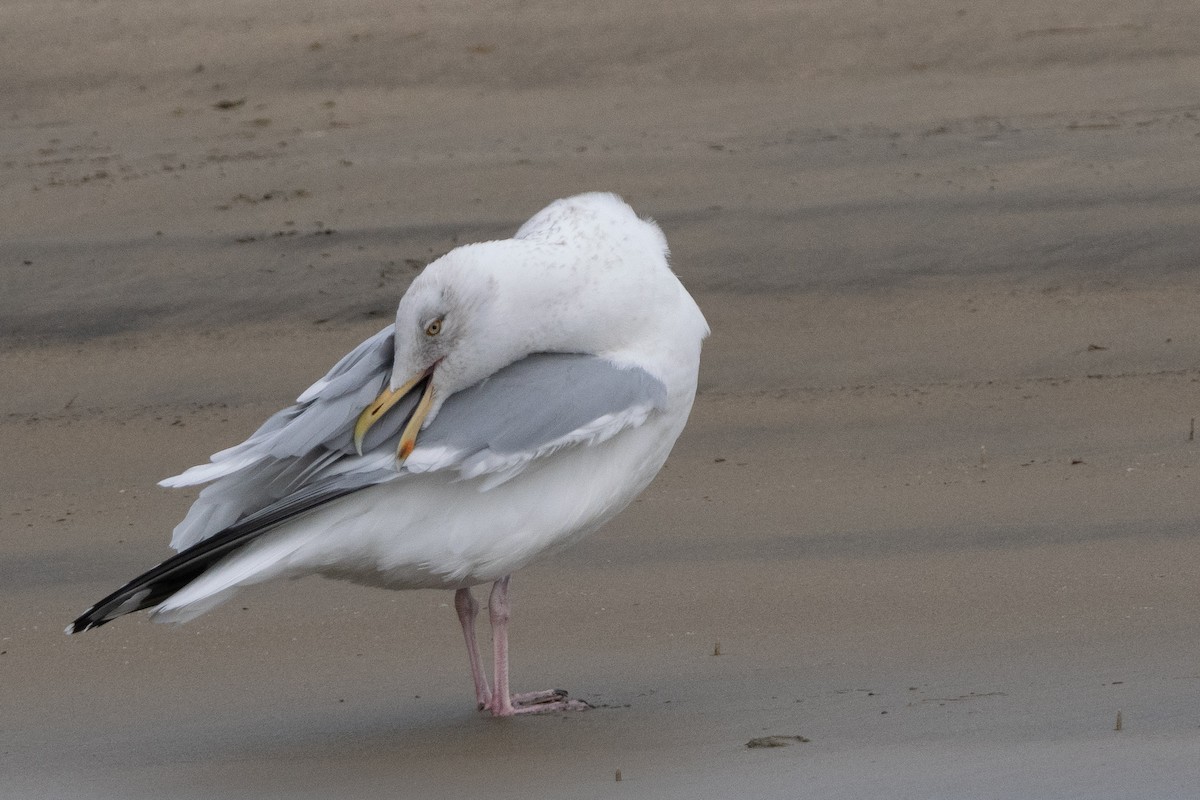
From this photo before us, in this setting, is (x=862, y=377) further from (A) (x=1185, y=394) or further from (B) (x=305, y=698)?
(B) (x=305, y=698)

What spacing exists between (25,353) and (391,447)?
3.95 metres

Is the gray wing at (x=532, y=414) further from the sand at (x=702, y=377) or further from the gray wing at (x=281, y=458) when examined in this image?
the sand at (x=702, y=377)

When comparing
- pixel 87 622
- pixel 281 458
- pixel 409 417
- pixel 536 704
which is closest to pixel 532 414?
pixel 409 417

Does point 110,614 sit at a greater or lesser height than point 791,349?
lesser

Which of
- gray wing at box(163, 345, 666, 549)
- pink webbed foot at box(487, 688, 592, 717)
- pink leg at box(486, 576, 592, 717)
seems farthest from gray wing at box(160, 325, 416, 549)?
pink webbed foot at box(487, 688, 592, 717)

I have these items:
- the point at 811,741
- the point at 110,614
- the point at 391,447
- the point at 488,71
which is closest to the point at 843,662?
the point at 811,741

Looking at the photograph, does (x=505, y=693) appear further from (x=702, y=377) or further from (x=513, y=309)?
(x=702, y=377)

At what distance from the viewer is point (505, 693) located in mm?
4344

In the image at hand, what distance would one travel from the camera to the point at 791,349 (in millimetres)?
7379

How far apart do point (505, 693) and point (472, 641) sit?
21 centimetres

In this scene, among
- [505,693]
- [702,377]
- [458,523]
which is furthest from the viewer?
[702,377]

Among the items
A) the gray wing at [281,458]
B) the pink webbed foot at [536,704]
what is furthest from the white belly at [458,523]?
the pink webbed foot at [536,704]

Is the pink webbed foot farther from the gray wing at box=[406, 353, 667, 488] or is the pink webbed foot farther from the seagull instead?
the gray wing at box=[406, 353, 667, 488]

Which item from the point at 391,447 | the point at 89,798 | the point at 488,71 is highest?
the point at 488,71
